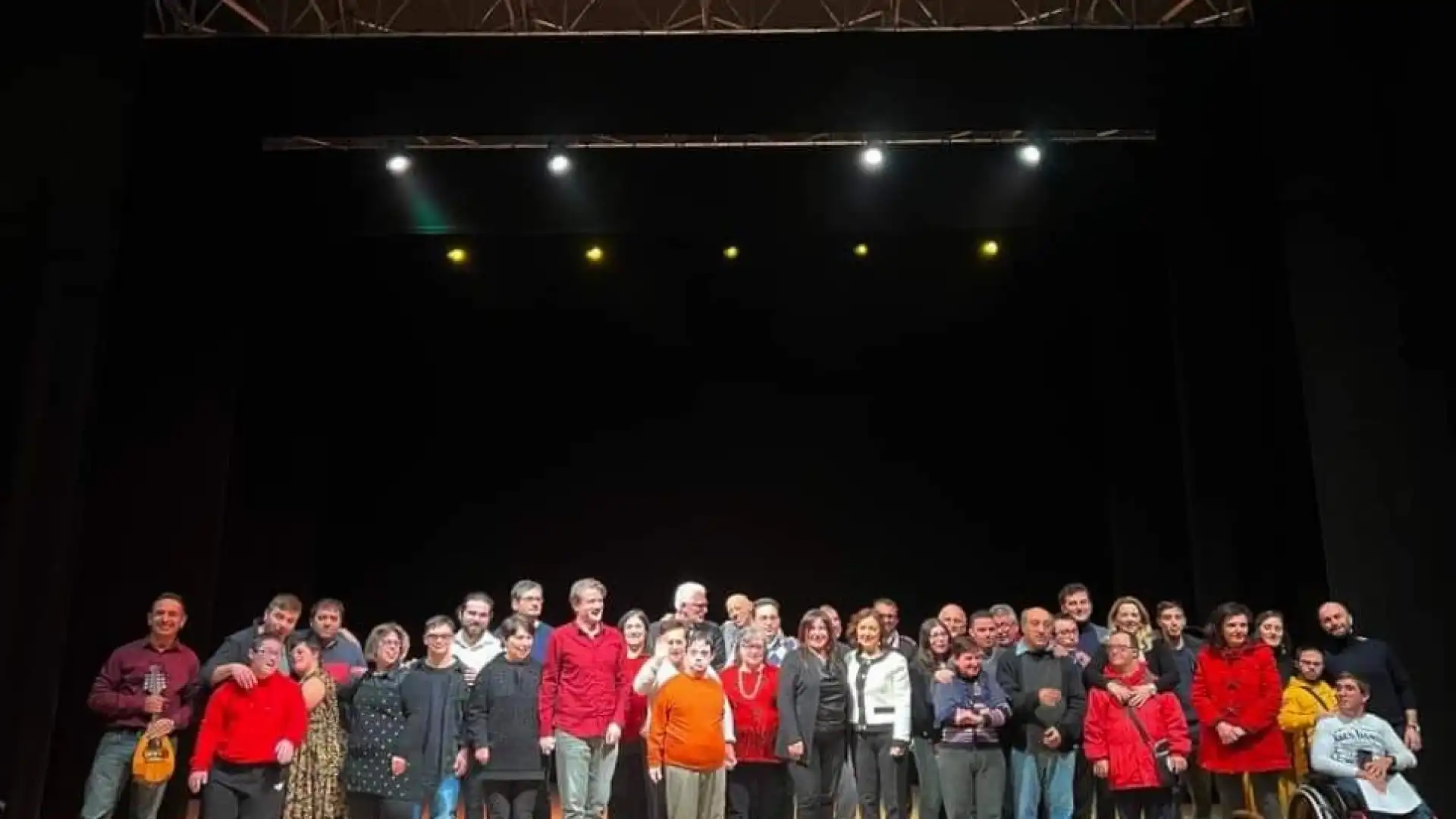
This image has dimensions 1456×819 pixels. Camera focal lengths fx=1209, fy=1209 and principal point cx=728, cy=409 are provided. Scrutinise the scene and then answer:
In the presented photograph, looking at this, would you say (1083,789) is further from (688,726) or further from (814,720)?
(688,726)

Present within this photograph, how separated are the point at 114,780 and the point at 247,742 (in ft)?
3.65

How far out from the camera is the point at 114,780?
5.89 m

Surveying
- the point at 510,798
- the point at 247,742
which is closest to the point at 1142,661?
the point at 510,798

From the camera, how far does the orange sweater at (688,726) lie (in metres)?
5.64

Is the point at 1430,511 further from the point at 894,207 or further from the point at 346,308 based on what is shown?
the point at 346,308

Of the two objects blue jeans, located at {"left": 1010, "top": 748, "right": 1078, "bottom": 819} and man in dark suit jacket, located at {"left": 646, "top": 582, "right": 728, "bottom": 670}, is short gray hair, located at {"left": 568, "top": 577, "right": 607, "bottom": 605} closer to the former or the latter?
man in dark suit jacket, located at {"left": 646, "top": 582, "right": 728, "bottom": 670}

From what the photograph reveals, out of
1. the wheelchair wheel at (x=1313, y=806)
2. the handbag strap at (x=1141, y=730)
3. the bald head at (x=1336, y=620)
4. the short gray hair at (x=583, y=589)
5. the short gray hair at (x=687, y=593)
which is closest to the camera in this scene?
the wheelchair wheel at (x=1313, y=806)

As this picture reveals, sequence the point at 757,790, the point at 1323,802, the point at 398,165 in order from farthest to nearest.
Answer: the point at 398,165
the point at 757,790
the point at 1323,802

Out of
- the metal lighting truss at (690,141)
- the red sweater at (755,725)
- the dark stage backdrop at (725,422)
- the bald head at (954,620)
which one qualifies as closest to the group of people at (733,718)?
the red sweater at (755,725)

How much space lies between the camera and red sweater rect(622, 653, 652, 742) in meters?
6.23

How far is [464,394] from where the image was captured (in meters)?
11.9

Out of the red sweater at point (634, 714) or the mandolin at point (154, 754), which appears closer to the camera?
the mandolin at point (154, 754)

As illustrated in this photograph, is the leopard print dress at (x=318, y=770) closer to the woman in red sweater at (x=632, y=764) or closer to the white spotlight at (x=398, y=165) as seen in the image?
the woman in red sweater at (x=632, y=764)

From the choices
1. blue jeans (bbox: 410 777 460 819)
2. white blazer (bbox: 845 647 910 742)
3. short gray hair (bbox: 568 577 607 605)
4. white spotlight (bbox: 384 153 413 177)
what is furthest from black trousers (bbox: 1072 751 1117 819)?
white spotlight (bbox: 384 153 413 177)
